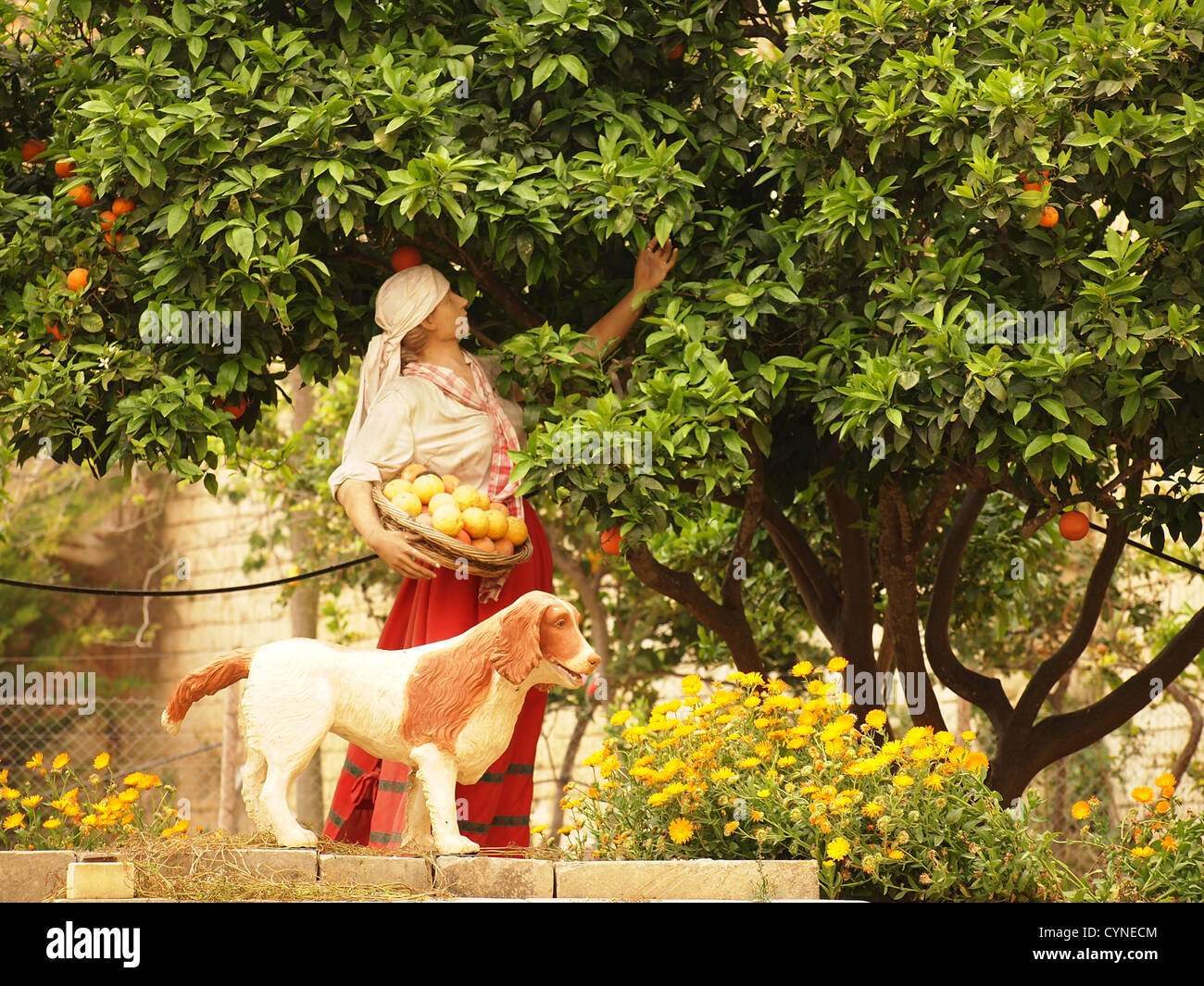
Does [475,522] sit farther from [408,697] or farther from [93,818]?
[93,818]

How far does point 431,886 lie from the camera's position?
14.1 feet

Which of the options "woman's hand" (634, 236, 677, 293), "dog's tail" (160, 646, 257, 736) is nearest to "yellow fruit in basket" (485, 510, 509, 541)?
"dog's tail" (160, 646, 257, 736)

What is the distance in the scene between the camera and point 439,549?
16.6 ft

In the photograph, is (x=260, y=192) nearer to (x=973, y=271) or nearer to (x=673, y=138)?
(x=673, y=138)

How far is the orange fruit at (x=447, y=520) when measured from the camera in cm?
510

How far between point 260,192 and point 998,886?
3.44 m

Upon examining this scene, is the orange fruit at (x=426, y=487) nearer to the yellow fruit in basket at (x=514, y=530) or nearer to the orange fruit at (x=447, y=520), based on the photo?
the orange fruit at (x=447, y=520)

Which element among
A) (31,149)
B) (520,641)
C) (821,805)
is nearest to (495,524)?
(520,641)

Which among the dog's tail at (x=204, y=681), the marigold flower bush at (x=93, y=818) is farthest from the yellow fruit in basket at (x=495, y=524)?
the marigold flower bush at (x=93, y=818)

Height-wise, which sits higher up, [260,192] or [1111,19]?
[1111,19]

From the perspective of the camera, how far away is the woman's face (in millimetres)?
5609

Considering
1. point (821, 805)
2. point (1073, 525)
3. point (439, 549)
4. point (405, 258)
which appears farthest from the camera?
point (405, 258)

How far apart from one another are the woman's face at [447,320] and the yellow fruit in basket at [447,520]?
832 mm
